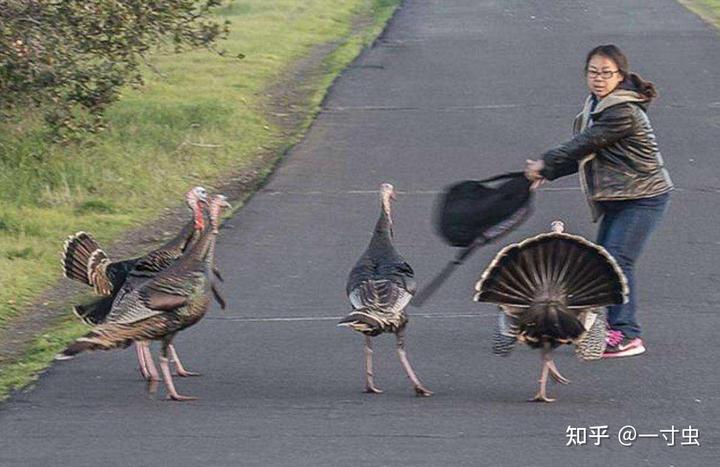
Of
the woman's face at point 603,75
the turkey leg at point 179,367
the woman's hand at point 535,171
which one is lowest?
the turkey leg at point 179,367

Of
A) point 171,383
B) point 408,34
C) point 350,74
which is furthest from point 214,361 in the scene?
point 408,34

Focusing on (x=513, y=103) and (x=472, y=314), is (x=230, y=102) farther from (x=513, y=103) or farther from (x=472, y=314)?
(x=472, y=314)

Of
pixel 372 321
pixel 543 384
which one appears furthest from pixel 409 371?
pixel 543 384

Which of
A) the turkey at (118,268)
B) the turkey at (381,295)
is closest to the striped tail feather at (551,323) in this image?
the turkey at (381,295)

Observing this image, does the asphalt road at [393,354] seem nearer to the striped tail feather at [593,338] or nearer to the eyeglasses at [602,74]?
the striped tail feather at [593,338]

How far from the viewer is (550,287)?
23.8 feet

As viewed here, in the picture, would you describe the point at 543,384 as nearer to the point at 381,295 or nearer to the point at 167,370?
the point at 381,295

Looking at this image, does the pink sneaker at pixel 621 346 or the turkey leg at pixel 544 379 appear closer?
the turkey leg at pixel 544 379

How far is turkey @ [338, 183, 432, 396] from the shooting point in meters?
7.25

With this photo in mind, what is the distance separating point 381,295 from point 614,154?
66.3 inches

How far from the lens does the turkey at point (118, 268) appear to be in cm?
764

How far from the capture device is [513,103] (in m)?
17.4

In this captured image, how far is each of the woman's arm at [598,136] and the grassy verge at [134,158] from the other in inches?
126

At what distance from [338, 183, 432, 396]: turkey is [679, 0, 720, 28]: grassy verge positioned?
17.4m
